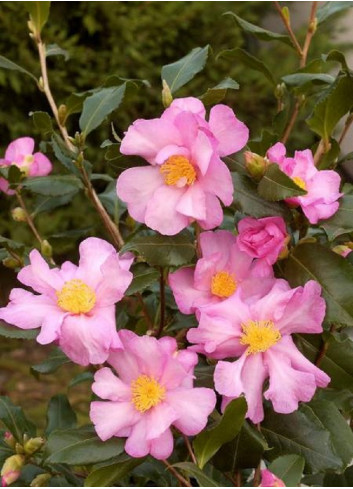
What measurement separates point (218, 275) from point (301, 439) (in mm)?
174

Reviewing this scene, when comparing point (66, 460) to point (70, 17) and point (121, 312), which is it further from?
point (70, 17)

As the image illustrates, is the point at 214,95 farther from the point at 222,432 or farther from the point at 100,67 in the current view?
the point at 100,67

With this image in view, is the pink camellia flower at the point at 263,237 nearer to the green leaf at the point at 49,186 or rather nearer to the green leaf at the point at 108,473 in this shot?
the green leaf at the point at 108,473

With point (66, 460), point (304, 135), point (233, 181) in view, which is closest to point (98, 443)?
point (66, 460)

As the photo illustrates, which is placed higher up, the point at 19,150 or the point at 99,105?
the point at 99,105

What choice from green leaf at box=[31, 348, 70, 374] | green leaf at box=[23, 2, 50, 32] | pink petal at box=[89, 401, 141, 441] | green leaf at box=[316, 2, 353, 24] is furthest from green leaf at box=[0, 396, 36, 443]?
green leaf at box=[316, 2, 353, 24]

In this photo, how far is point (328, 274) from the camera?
0.73 meters

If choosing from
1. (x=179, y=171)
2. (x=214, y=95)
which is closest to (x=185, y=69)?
(x=214, y=95)

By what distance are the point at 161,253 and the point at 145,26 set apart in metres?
2.64

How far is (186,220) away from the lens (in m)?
0.69

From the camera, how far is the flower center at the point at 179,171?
69 cm

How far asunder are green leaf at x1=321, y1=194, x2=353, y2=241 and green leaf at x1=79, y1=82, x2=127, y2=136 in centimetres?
33

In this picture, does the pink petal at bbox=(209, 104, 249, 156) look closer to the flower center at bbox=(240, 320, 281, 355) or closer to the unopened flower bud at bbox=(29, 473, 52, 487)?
the flower center at bbox=(240, 320, 281, 355)

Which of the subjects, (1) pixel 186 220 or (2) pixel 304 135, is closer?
(1) pixel 186 220
